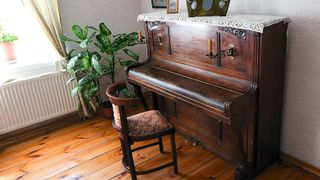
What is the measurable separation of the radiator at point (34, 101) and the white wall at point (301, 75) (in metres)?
2.00

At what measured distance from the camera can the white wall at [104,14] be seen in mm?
2949

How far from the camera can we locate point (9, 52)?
9.14ft

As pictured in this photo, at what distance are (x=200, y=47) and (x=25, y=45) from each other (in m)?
1.98

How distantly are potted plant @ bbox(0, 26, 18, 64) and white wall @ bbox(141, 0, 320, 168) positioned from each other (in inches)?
87.4

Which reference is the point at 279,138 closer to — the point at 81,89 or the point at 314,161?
the point at 314,161

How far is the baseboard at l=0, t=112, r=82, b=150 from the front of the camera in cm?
282

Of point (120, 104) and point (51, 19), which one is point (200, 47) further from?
point (51, 19)

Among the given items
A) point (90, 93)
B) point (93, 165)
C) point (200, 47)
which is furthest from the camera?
point (90, 93)

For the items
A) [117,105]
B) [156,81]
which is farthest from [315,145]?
[117,105]

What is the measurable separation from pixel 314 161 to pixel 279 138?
0.94ft

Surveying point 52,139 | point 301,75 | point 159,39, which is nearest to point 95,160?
point 52,139

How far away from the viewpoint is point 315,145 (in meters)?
1.95

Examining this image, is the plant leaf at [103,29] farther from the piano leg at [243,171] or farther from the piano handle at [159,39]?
the piano leg at [243,171]

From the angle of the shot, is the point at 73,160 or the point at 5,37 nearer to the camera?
the point at 73,160
